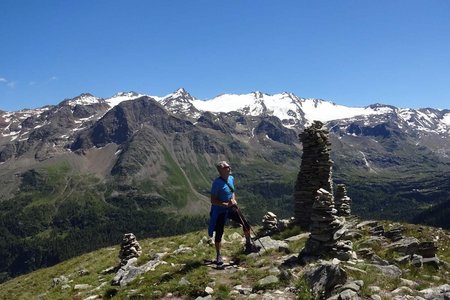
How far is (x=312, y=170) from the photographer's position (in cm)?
3219

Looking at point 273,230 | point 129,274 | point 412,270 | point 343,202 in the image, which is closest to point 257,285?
point 412,270

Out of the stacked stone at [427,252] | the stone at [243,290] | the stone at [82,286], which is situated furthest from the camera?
the stone at [82,286]

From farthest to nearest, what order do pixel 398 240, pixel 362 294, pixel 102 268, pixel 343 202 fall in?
pixel 343 202, pixel 102 268, pixel 398 240, pixel 362 294

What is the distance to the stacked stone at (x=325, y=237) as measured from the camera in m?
19.3

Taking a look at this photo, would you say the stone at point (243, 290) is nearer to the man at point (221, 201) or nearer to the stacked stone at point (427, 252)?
the man at point (221, 201)

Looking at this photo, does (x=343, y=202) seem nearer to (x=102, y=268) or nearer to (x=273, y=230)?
(x=273, y=230)

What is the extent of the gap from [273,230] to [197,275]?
1325 centimetres

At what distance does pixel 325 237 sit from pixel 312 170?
12981mm

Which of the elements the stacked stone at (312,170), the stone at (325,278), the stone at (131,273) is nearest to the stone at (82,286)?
the stone at (131,273)

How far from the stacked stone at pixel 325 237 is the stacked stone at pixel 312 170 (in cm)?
1105

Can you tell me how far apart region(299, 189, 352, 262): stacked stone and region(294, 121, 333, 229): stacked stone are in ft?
36.3

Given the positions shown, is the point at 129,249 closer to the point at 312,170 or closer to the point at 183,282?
the point at 183,282

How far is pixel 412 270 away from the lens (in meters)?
18.0

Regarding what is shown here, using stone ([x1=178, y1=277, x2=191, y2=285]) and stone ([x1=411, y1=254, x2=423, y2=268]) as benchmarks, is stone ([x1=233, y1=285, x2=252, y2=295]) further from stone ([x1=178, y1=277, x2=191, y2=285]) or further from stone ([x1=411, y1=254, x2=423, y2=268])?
stone ([x1=411, y1=254, x2=423, y2=268])
